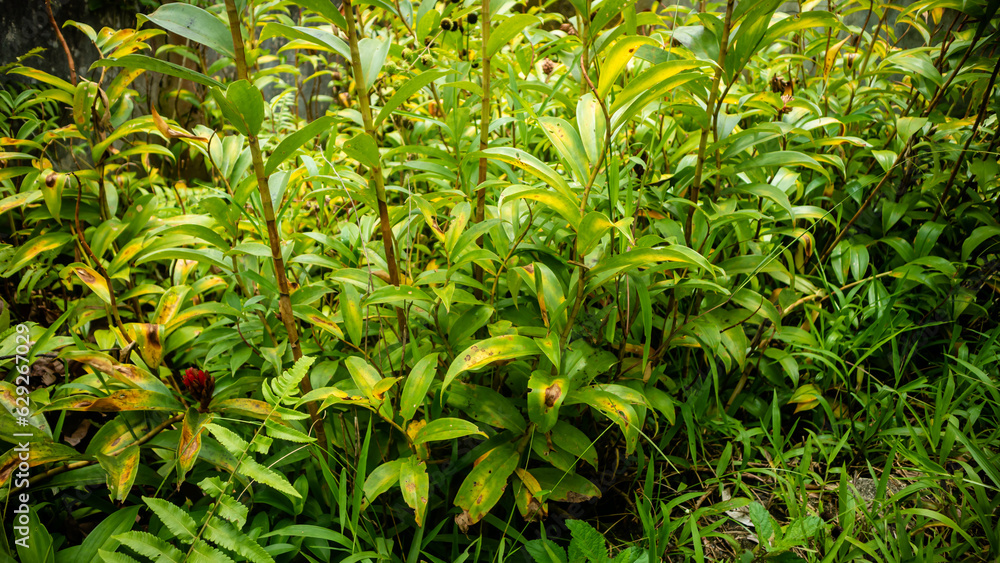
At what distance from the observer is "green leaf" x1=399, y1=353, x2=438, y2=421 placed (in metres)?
0.90

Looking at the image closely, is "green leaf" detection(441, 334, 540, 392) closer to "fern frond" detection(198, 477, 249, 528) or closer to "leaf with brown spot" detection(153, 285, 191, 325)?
"fern frond" detection(198, 477, 249, 528)

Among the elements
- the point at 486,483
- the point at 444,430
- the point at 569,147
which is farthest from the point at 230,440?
the point at 569,147

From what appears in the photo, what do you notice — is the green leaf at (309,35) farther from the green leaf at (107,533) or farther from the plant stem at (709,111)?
the green leaf at (107,533)

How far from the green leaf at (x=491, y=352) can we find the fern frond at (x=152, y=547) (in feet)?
1.55

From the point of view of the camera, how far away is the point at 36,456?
90 centimetres

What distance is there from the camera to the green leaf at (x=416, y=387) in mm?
903

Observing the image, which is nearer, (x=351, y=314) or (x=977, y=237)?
(x=351, y=314)

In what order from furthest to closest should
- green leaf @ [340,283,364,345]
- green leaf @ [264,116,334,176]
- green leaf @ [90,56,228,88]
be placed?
green leaf @ [340,283,364,345] → green leaf @ [264,116,334,176] → green leaf @ [90,56,228,88]

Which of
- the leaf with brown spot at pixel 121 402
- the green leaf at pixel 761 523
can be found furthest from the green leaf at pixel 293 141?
the green leaf at pixel 761 523

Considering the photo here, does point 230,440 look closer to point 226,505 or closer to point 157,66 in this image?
point 226,505

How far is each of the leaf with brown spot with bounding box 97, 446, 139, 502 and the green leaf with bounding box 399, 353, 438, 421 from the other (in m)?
0.47

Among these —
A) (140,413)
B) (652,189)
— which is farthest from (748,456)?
(140,413)

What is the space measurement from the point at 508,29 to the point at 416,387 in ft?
2.49

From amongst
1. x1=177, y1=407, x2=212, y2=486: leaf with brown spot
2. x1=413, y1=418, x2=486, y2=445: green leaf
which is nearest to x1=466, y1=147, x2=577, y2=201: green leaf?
x1=413, y1=418, x2=486, y2=445: green leaf
